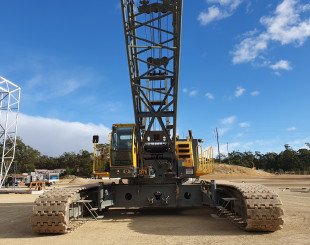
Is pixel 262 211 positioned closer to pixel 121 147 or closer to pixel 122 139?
pixel 121 147

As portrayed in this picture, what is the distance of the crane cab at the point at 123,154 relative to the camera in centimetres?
821

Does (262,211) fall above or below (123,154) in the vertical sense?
below

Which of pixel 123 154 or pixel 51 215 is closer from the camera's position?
pixel 51 215

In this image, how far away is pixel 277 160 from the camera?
8412cm

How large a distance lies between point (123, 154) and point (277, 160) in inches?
3381

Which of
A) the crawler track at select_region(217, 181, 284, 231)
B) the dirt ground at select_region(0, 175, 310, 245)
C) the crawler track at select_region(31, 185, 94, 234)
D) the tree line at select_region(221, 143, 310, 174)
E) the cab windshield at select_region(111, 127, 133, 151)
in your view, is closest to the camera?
the dirt ground at select_region(0, 175, 310, 245)

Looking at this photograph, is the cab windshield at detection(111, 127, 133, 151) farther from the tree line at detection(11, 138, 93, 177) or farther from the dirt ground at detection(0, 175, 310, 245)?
the tree line at detection(11, 138, 93, 177)

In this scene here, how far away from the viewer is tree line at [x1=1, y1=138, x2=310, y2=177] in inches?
2645

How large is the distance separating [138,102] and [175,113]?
4.55 ft

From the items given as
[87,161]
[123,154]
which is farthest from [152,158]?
[87,161]

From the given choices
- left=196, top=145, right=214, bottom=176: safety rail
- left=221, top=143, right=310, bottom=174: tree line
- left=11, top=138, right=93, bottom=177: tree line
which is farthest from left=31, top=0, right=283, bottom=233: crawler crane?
left=221, top=143, right=310, bottom=174: tree line

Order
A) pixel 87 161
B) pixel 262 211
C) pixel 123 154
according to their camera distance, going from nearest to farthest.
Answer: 1. pixel 262 211
2. pixel 123 154
3. pixel 87 161

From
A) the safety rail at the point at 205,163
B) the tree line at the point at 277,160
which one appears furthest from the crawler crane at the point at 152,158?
the tree line at the point at 277,160

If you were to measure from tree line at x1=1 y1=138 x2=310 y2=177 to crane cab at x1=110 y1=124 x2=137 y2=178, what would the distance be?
5756 cm
